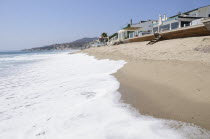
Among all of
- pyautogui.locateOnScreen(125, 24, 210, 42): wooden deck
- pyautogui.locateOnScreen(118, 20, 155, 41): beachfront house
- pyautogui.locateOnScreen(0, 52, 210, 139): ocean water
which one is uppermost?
pyautogui.locateOnScreen(118, 20, 155, 41): beachfront house

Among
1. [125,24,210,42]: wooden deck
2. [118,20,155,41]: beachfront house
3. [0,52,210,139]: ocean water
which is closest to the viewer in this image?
[0,52,210,139]: ocean water

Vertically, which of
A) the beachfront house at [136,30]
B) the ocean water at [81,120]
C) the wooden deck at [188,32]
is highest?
the beachfront house at [136,30]

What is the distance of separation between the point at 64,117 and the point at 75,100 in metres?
0.79

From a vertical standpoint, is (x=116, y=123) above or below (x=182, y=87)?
below

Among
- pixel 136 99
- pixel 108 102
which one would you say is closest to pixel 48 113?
pixel 108 102

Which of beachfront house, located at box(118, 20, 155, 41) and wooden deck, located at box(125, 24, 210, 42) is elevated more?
beachfront house, located at box(118, 20, 155, 41)

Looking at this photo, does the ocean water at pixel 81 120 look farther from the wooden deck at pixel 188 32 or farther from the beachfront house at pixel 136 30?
the beachfront house at pixel 136 30

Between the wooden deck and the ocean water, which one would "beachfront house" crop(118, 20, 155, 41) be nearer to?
the wooden deck

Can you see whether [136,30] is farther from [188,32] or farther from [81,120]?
[81,120]

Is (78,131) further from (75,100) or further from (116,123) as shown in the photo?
(75,100)

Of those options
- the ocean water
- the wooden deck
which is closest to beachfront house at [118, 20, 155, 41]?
the wooden deck

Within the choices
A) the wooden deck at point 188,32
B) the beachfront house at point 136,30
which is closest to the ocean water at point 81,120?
the wooden deck at point 188,32

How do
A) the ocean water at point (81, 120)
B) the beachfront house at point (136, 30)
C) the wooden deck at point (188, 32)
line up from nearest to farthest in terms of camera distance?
the ocean water at point (81, 120)
the wooden deck at point (188, 32)
the beachfront house at point (136, 30)

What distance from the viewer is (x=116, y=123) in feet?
8.02
